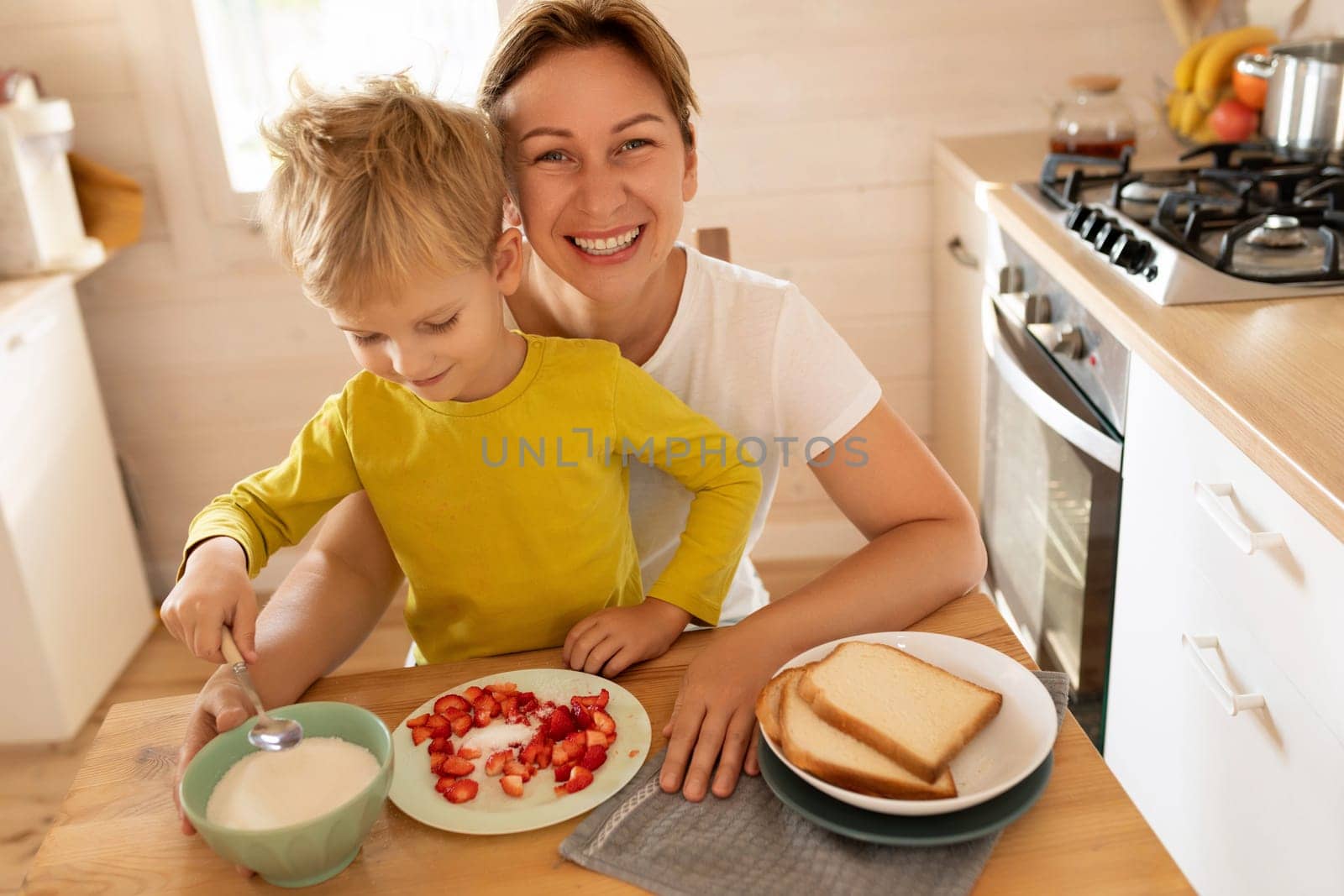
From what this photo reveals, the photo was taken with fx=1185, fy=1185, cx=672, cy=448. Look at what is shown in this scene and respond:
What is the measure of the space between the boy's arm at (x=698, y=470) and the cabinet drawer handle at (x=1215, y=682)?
1.80 ft

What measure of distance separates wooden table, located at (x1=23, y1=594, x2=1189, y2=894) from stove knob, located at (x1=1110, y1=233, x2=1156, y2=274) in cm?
80

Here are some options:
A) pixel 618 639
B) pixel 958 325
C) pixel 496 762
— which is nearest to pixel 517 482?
pixel 618 639

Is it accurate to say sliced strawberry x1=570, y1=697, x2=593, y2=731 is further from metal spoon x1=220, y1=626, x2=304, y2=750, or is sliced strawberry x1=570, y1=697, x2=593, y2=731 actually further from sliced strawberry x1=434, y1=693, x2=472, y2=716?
metal spoon x1=220, y1=626, x2=304, y2=750

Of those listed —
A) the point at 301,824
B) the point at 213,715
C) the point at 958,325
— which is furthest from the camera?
the point at 958,325

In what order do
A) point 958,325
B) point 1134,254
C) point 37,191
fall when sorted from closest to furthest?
point 1134,254
point 37,191
point 958,325

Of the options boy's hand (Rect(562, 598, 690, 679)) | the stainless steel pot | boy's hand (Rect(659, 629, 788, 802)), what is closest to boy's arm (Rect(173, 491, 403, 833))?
boy's hand (Rect(562, 598, 690, 679))

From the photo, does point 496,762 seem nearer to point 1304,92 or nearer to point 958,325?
point 1304,92

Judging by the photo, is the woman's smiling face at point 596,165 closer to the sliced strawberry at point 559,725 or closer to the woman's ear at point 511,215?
the woman's ear at point 511,215

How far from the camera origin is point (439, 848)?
816 millimetres

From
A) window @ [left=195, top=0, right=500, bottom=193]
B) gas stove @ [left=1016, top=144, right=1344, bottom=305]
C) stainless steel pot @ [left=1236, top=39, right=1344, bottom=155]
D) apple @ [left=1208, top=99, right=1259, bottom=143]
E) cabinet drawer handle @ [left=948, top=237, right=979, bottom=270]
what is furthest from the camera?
window @ [left=195, top=0, right=500, bottom=193]

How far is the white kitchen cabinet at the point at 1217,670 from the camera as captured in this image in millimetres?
1106

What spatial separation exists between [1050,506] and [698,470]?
3.02 ft

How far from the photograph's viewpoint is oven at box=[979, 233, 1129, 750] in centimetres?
163

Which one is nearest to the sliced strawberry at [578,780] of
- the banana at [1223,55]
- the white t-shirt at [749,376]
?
the white t-shirt at [749,376]
